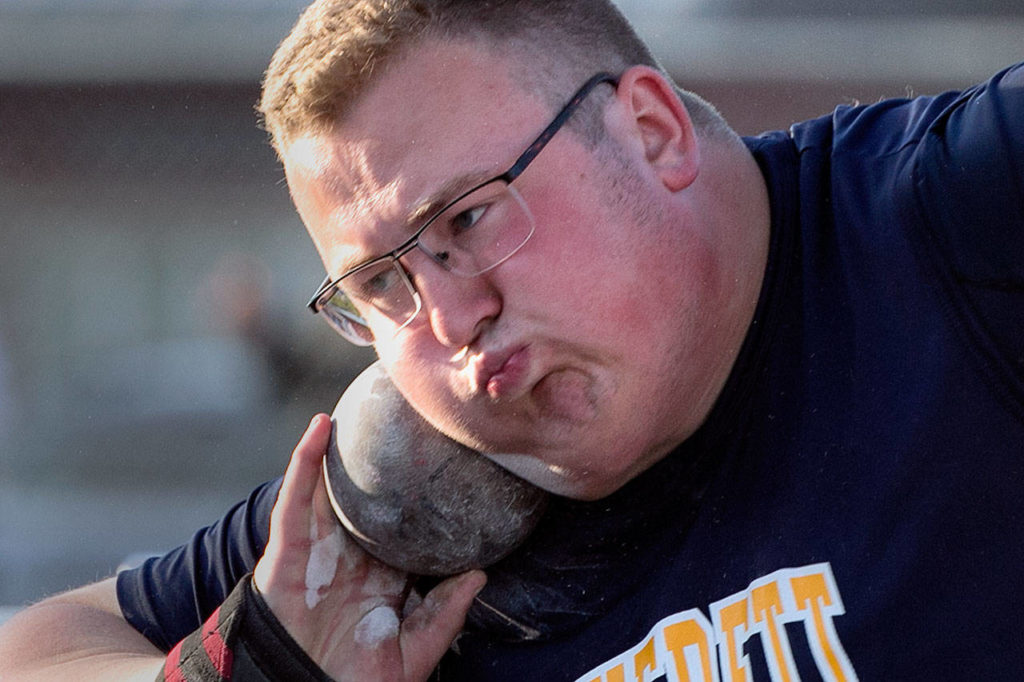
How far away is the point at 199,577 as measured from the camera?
2465 mm

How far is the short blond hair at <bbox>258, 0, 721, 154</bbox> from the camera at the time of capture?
1.87 metres

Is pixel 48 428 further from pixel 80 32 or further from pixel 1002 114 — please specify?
pixel 1002 114

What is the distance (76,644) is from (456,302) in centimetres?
116

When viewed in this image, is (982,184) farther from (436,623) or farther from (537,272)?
(436,623)

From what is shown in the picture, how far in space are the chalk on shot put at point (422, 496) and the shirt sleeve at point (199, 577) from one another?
1.11 feet

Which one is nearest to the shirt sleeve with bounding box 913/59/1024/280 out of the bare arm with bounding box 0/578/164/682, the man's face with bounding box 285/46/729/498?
the man's face with bounding box 285/46/729/498

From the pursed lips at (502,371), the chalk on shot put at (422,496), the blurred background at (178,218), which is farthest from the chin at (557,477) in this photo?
the blurred background at (178,218)

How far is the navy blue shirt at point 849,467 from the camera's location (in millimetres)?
1637

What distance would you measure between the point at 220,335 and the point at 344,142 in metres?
7.63

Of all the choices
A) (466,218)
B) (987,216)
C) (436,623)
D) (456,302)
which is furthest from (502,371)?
(987,216)

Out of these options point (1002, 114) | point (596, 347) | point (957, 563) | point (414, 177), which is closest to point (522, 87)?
point (414, 177)

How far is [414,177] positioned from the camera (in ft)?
5.97

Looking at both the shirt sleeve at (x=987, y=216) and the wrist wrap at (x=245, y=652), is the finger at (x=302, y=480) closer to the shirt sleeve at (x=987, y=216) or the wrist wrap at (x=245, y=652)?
the wrist wrap at (x=245, y=652)

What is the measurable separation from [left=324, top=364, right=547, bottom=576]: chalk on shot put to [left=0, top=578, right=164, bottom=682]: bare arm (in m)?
0.50
